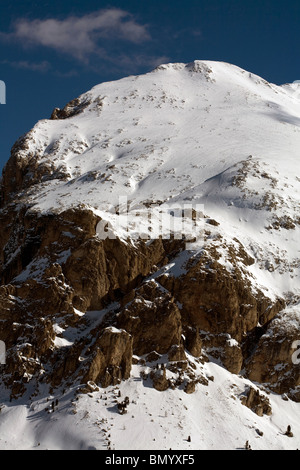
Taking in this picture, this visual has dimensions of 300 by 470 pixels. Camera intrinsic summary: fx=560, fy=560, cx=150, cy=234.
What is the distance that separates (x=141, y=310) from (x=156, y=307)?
171 centimetres

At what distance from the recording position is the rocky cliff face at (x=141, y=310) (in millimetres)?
57156

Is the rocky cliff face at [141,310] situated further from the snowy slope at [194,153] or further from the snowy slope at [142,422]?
the snowy slope at [194,153]

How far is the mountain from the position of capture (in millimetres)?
52344

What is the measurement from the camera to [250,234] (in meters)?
79.4

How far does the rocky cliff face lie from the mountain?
16cm

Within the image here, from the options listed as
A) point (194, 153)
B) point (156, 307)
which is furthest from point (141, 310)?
point (194, 153)

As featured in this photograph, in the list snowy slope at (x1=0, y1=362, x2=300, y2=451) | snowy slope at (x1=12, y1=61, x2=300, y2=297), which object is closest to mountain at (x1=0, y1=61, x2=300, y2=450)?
snowy slope at (x1=0, y1=362, x2=300, y2=451)

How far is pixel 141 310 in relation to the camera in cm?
6134

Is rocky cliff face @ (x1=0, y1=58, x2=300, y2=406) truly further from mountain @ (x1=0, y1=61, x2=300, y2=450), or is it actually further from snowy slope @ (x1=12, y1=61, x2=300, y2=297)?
snowy slope @ (x1=12, y1=61, x2=300, y2=297)

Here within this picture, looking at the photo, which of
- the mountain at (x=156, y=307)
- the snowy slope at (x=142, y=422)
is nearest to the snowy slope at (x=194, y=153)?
the mountain at (x=156, y=307)

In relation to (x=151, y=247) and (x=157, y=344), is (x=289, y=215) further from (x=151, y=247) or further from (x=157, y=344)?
(x=157, y=344)

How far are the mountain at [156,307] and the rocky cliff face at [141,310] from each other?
6.4 inches
